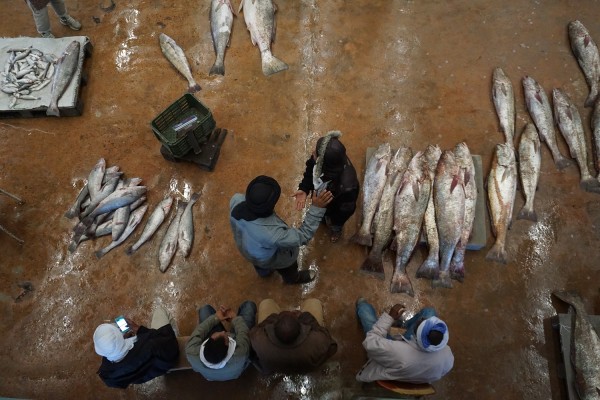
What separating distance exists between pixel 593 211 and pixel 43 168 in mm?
7350

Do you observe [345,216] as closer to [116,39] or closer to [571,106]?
[571,106]

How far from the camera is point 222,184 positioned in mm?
5180

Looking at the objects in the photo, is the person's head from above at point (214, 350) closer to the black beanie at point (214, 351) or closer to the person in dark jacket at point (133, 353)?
the black beanie at point (214, 351)

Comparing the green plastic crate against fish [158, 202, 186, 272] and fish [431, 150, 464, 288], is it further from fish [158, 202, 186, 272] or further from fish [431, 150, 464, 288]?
fish [431, 150, 464, 288]

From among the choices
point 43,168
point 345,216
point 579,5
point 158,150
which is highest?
point 579,5

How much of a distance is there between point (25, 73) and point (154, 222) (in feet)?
10.5

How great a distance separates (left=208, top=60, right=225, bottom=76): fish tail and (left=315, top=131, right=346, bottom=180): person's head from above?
117 inches

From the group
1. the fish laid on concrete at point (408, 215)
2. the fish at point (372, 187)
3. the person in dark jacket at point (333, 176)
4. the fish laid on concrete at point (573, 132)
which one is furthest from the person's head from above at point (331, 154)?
the fish laid on concrete at point (573, 132)

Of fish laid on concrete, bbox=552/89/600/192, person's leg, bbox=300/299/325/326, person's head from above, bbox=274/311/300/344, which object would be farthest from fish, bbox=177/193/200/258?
fish laid on concrete, bbox=552/89/600/192

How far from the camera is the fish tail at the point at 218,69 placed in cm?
584

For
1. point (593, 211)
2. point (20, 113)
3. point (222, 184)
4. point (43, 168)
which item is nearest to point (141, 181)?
point (222, 184)

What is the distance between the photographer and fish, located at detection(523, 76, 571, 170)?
198 inches

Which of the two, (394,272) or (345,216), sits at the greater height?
(345,216)

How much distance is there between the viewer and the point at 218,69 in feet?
19.2
